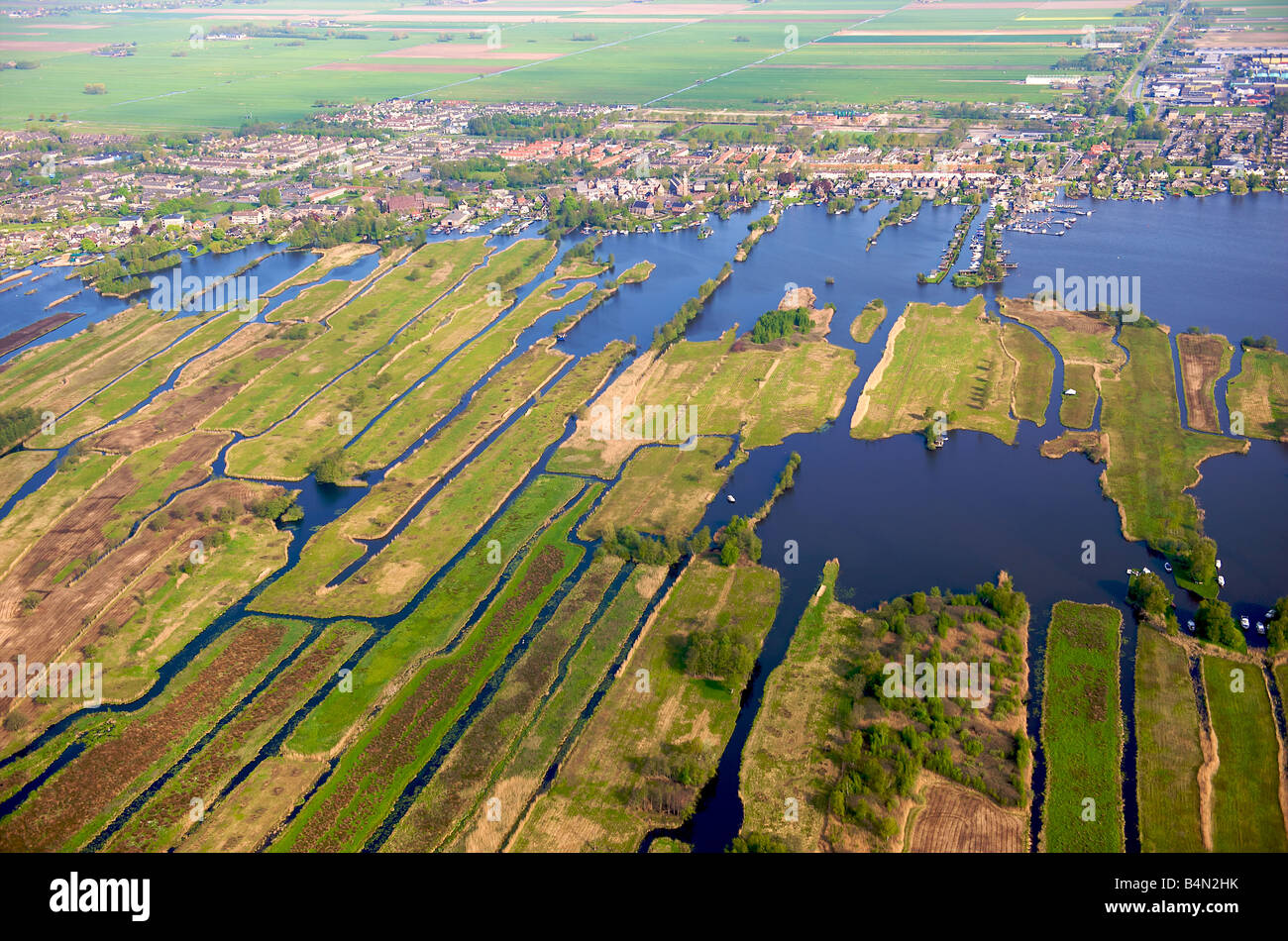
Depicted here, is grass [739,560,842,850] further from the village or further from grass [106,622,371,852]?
the village

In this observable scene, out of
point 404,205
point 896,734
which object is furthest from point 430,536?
point 404,205

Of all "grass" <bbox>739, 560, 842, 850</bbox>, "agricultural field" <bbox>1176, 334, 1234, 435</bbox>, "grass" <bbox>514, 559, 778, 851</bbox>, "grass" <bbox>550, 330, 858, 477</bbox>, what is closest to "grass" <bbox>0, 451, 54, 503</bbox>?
"grass" <bbox>550, 330, 858, 477</bbox>

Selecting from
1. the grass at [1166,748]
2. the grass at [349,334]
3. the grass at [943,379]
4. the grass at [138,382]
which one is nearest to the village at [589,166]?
the grass at [349,334]

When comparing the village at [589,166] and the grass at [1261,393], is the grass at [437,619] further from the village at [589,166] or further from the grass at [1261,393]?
the village at [589,166]

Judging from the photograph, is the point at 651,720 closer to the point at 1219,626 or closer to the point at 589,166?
the point at 1219,626

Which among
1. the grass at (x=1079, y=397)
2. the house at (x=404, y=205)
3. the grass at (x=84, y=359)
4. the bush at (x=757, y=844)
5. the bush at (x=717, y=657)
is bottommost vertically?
the bush at (x=757, y=844)
